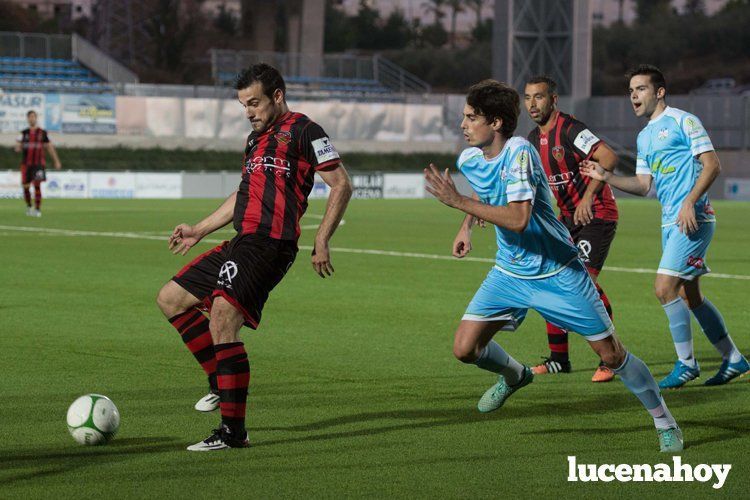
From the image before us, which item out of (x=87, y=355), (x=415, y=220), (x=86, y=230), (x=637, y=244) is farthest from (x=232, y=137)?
(x=87, y=355)

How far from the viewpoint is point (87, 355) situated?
396 inches

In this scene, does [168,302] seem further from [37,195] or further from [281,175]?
[37,195]

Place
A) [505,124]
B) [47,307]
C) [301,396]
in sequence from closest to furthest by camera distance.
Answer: [505,124] → [301,396] → [47,307]

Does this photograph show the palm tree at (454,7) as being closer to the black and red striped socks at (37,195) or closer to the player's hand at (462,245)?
the black and red striped socks at (37,195)

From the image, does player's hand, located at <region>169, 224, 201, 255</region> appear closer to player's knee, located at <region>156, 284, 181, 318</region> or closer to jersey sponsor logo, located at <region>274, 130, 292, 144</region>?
player's knee, located at <region>156, 284, 181, 318</region>

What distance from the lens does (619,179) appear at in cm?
837

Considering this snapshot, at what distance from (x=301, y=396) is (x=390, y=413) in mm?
814

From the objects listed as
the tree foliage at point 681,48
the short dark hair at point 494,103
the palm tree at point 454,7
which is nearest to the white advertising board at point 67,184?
the short dark hair at point 494,103

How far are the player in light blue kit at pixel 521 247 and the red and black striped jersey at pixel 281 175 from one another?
84cm

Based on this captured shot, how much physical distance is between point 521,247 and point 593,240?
310 cm

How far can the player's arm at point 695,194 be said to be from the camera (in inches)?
339

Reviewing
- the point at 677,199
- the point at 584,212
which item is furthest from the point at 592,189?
the point at 677,199

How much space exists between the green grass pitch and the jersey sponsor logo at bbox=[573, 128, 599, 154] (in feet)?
5.44

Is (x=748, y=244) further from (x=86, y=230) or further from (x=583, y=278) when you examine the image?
(x=583, y=278)
